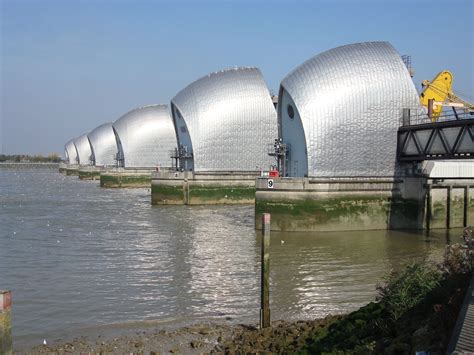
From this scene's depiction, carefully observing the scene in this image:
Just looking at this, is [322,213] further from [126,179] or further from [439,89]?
[126,179]

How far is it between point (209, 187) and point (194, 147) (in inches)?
184

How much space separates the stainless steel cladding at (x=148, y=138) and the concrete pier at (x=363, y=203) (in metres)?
45.4

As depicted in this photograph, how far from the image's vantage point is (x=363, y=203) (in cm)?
2712

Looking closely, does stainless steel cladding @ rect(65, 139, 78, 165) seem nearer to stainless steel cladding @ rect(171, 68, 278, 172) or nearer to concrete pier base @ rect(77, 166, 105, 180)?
concrete pier base @ rect(77, 166, 105, 180)

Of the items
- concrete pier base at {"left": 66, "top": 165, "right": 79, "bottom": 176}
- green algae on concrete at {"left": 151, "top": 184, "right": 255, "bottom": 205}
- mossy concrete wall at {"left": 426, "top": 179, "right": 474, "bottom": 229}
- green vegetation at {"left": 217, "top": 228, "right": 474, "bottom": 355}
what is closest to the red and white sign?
green vegetation at {"left": 217, "top": 228, "right": 474, "bottom": 355}

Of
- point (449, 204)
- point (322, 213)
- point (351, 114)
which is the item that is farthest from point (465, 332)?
point (449, 204)

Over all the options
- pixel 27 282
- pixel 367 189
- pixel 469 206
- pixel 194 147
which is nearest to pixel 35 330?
pixel 27 282

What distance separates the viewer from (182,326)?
36.8 feet

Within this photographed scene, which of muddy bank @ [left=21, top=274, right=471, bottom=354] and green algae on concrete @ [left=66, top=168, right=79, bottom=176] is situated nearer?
muddy bank @ [left=21, top=274, right=471, bottom=354]

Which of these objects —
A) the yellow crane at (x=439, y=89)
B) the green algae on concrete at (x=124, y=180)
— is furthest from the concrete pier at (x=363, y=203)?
the green algae on concrete at (x=124, y=180)

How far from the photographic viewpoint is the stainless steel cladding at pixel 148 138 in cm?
7138

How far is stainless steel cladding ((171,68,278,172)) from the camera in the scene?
46.1 metres

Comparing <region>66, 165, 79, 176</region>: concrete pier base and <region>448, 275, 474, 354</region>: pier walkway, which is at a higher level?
<region>448, 275, 474, 354</region>: pier walkway

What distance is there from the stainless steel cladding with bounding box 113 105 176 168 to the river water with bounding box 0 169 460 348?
3993 centimetres
